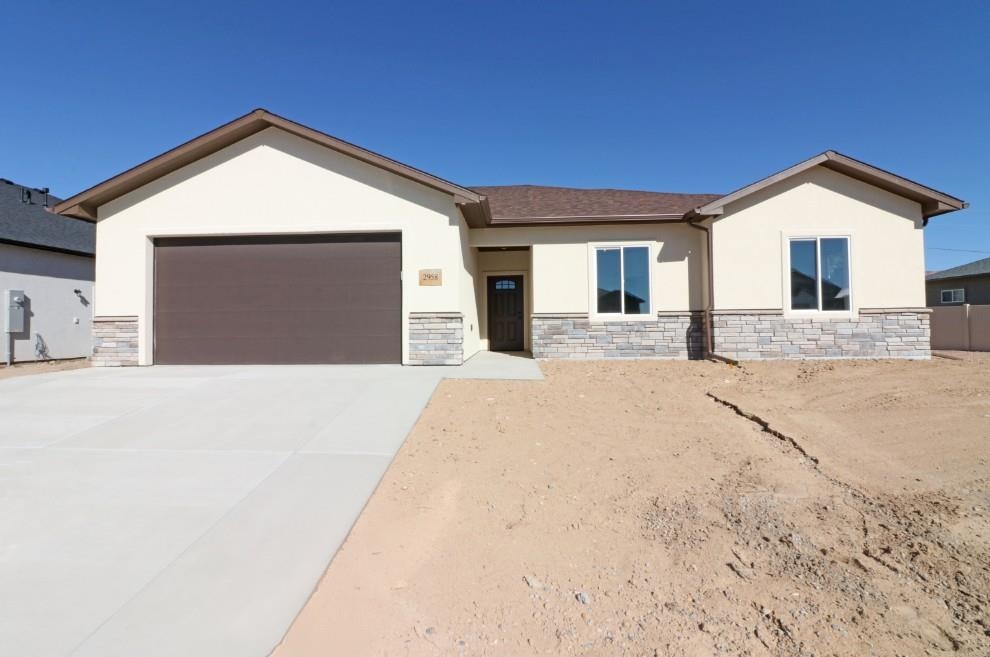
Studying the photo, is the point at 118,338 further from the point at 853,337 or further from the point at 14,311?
the point at 853,337

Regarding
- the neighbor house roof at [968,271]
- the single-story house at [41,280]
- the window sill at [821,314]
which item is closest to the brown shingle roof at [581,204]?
the window sill at [821,314]

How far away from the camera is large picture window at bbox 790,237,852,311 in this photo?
10977 mm

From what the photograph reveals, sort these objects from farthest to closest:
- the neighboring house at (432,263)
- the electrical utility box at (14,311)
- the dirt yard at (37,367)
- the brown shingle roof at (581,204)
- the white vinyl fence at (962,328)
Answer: the white vinyl fence at (962,328), the electrical utility box at (14,311), the dirt yard at (37,367), the brown shingle roof at (581,204), the neighboring house at (432,263)

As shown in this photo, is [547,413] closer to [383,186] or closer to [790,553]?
[790,553]

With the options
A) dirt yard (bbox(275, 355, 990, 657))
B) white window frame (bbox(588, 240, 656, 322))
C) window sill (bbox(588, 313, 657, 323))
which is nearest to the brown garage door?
dirt yard (bbox(275, 355, 990, 657))

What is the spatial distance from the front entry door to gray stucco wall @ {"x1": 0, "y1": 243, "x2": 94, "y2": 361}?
13.1 meters

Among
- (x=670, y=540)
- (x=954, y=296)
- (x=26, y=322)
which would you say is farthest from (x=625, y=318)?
(x=954, y=296)

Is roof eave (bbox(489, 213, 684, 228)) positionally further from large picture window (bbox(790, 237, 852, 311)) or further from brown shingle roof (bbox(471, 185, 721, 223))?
large picture window (bbox(790, 237, 852, 311))

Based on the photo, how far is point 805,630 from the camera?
2500 mm

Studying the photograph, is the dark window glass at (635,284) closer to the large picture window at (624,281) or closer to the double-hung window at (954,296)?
the large picture window at (624,281)

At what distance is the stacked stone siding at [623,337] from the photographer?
1176 cm

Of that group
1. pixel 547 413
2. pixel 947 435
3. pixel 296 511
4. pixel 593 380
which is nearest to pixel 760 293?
pixel 593 380

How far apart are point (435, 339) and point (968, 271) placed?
27.3 metres

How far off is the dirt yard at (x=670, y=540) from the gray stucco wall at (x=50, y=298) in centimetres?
1488
